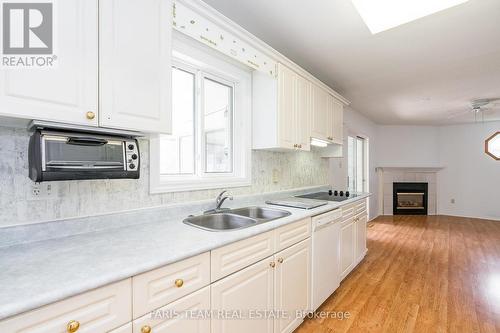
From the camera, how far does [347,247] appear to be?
2.80 meters

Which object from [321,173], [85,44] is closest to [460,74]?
[321,173]

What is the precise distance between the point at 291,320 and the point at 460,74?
11.4ft

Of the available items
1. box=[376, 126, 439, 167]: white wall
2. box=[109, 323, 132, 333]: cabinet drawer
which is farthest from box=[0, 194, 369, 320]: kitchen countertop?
box=[376, 126, 439, 167]: white wall

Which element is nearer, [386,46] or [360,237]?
[386,46]

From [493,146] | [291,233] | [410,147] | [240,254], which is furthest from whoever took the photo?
[410,147]

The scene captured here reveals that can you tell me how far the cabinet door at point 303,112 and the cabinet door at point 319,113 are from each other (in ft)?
0.37

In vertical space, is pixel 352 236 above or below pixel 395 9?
below

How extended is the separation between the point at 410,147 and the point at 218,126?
650 cm

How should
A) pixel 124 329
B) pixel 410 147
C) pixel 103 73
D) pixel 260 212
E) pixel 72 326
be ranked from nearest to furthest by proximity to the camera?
pixel 72 326 → pixel 124 329 → pixel 103 73 → pixel 260 212 → pixel 410 147

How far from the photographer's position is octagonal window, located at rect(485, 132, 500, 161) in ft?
20.1

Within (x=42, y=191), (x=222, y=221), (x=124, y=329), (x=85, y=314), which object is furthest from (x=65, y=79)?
(x=222, y=221)

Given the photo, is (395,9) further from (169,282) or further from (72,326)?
(72,326)

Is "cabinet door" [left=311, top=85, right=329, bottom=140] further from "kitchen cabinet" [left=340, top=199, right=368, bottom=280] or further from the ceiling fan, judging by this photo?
the ceiling fan

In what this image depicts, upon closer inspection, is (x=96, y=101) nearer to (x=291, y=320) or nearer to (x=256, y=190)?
(x=256, y=190)
